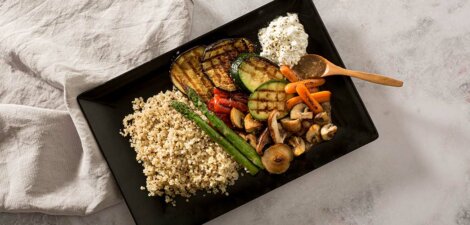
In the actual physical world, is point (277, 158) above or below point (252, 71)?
below

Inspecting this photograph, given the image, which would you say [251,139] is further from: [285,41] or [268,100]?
[285,41]

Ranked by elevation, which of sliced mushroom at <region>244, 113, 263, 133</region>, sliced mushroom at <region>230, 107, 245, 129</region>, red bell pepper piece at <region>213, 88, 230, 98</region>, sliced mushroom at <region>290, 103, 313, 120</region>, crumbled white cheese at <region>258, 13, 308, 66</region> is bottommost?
sliced mushroom at <region>290, 103, 313, 120</region>

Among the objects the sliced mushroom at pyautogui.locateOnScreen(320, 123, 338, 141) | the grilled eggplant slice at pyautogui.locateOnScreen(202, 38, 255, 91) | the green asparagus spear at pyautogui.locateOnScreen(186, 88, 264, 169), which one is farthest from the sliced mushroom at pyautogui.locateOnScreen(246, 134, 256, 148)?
the sliced mushroom at pyautogui.locateOnScreen(320, 123, 338, 141)

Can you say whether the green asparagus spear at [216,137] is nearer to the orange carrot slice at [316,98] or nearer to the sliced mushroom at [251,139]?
the sliced mushroom at [251,139]


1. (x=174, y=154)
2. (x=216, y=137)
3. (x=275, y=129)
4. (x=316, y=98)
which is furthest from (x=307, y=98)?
(x=174, y=154)

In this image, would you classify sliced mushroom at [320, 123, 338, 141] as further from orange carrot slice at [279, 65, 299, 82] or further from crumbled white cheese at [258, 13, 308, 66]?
crumbled white cheese at [258, 13, 308, 66]

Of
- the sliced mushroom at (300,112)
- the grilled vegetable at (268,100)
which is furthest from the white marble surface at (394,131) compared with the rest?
the grilled vegetable at (268,100)

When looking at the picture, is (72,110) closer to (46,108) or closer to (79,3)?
(46,108)
